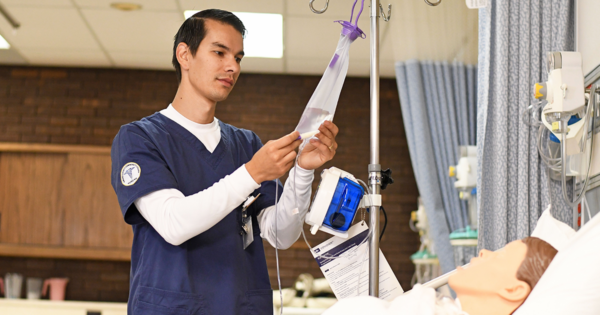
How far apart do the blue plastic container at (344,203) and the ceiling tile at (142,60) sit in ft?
9.57

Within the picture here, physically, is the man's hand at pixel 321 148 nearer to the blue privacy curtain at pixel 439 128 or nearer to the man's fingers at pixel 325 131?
the man's fingers at pixel 325 131

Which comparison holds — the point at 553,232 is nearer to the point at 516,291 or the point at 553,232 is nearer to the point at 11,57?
the point at 516,291

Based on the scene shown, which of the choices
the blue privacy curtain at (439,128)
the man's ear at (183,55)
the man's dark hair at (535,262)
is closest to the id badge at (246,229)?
the man's ear at (183,55)

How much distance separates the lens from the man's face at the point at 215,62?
1469 millimetres

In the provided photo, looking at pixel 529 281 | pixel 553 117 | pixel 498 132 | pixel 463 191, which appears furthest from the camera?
pixel 463 191

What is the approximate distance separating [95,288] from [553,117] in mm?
3548

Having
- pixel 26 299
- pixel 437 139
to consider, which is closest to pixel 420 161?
pixel 437 139

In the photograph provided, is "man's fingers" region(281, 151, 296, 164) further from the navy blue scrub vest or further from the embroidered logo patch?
the embroidered logo patch

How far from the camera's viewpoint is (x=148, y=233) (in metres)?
1.33

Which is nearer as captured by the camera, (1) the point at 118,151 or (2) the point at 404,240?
(1) the point at 118,151

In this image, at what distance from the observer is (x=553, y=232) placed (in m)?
1.18

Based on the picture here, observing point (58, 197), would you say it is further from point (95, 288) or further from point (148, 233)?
point (148, 233)

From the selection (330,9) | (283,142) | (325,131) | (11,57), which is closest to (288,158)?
(283,142)

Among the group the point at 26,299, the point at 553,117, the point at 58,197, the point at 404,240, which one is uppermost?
the point at 553,117
